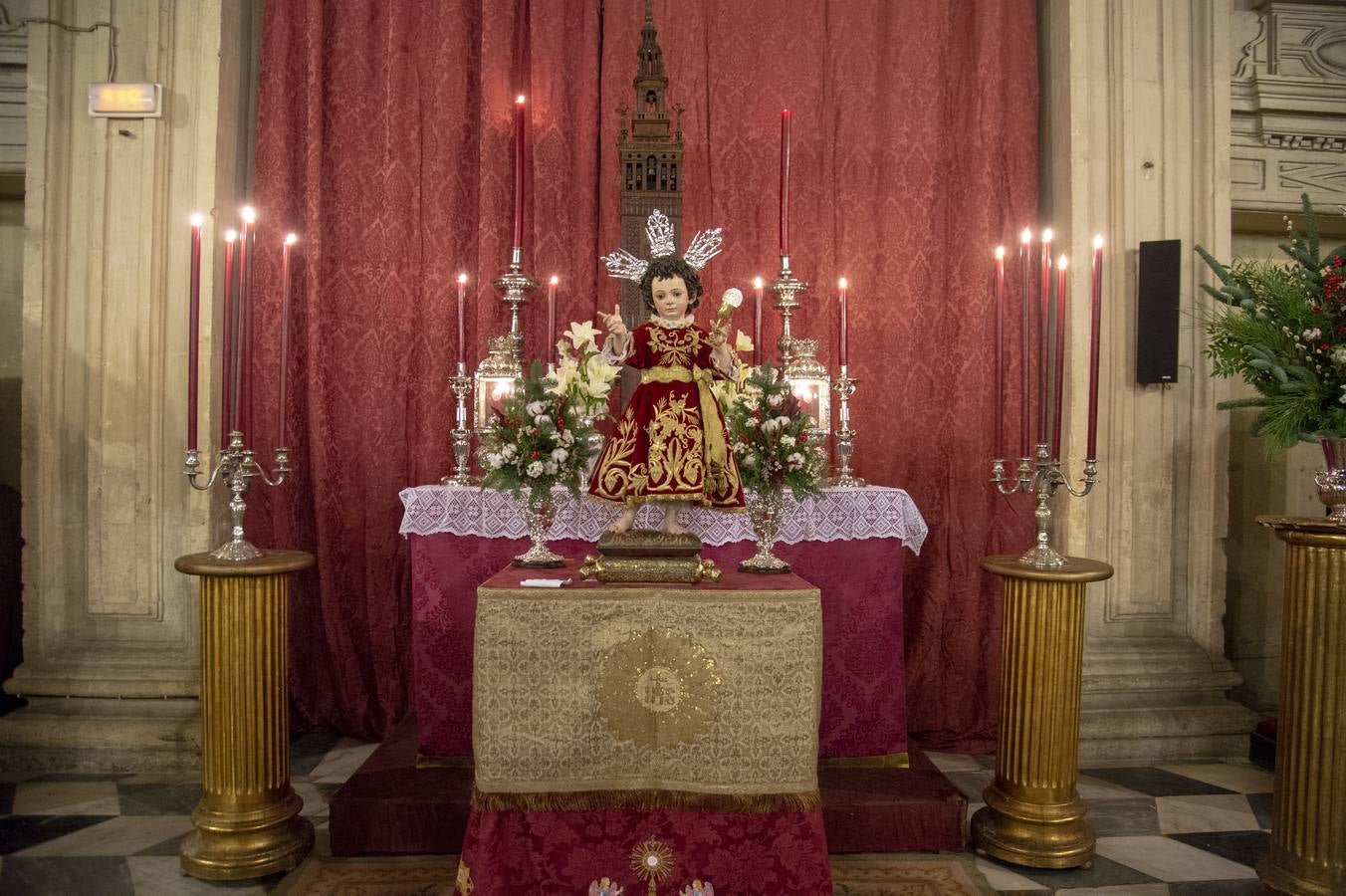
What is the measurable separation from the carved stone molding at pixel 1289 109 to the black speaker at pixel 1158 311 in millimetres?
914

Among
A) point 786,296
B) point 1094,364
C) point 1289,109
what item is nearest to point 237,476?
point 786,296

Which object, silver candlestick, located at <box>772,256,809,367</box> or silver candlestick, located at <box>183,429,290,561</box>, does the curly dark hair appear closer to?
silver candlestick, located at <box>772,256,809,367</box>

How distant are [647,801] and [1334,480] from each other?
2.57 m

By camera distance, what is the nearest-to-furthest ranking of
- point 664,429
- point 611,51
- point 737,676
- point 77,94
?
1. point 737,676
2. point 664,429
3. point 77,94
4. point 611,51

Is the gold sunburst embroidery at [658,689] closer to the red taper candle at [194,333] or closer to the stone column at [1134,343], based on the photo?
the red taper candle at [194,333]

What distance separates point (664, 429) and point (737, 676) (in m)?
0.85

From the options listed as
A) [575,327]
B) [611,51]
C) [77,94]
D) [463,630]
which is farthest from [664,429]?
[77,94]

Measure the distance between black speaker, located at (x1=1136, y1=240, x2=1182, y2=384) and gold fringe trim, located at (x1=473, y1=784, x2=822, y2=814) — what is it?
285 cm

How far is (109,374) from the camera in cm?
411

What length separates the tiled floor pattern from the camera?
3.02 meters

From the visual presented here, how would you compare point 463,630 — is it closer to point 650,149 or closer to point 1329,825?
point 650,149

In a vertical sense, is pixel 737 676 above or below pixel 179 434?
below

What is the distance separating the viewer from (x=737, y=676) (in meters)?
2.76

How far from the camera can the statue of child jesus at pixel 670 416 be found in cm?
294
